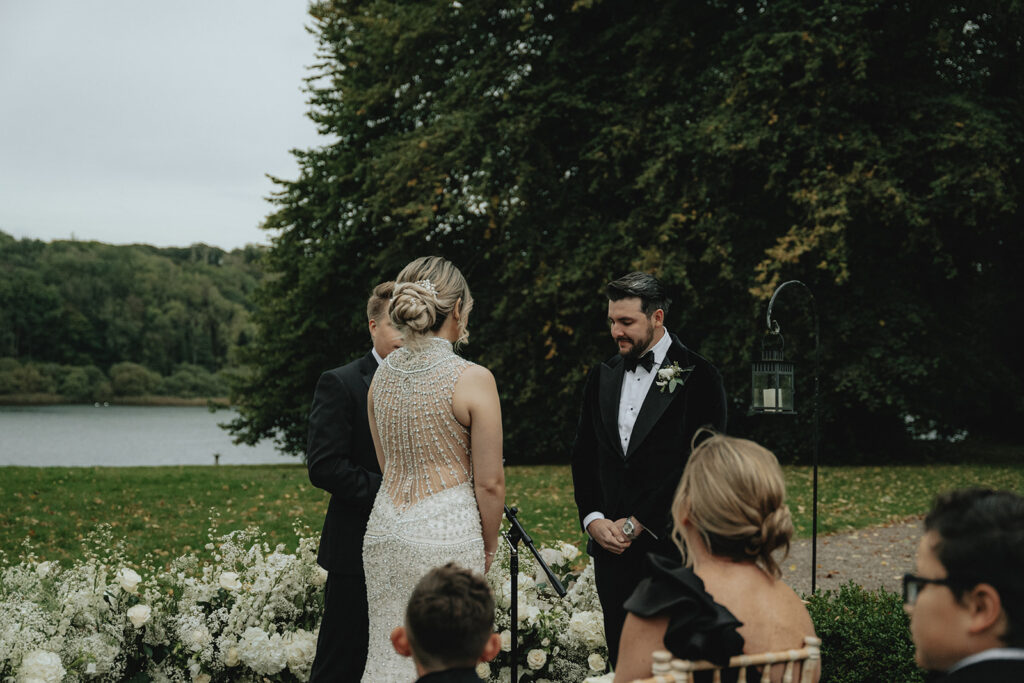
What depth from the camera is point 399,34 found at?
709 inches

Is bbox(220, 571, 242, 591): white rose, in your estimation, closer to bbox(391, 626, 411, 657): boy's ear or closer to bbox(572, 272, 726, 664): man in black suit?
bbox(572, 272, 726, 664): man in black suit

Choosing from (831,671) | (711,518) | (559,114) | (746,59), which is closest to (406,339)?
(711,518)

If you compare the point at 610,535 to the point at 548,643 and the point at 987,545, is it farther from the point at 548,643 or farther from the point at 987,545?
the point at 987,545

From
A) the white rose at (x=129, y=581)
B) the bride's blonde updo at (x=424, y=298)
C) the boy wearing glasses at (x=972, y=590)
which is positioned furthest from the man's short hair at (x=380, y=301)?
the boy wearing glasses at (x=972, y=590)

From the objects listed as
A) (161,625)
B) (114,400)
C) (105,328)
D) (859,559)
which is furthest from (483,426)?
(114,400)

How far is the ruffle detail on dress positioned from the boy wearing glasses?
17.4 inches

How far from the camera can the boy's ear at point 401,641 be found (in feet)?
6.66

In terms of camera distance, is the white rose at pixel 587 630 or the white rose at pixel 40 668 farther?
the white rose at pixel 587 630

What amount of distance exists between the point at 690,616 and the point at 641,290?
2.05 meters

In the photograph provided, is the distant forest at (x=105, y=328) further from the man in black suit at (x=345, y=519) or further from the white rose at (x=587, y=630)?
the man in black suit at (x=345, y=519)

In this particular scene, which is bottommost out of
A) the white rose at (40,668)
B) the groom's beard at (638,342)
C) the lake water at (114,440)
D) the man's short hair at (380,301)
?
the lake water at (114,440)

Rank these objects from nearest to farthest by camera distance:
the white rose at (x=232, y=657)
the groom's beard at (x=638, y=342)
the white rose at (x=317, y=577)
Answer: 1. the groom's beard at (x=638, y=342)
2. the white rose at (x=232, y=657)
3. the white rose at (x=317, y=577)

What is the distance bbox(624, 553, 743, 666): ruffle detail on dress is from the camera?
193 cm

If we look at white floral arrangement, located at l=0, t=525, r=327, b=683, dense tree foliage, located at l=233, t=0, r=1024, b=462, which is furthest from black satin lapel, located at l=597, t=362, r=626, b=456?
dense tree foliage, located at l=233, t=0, r=1024, b=462
